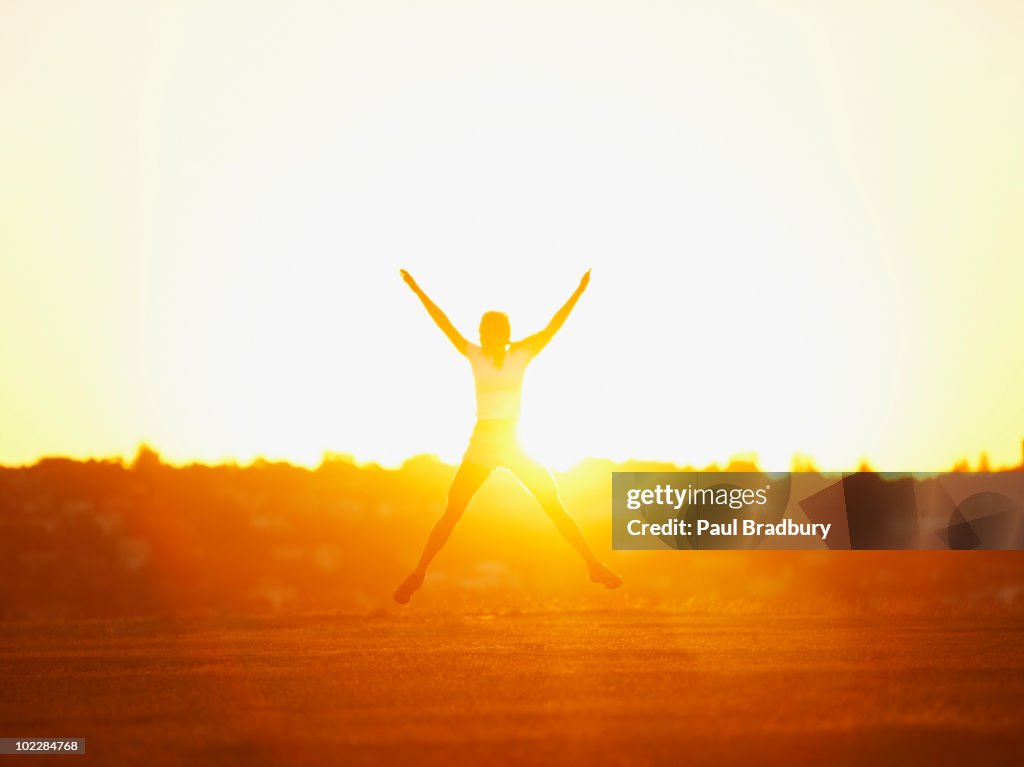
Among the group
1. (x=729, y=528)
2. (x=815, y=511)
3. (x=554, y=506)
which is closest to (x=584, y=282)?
(x=554, y=506)

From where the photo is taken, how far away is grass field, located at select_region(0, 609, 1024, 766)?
10.1 meters

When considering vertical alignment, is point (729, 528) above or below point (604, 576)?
above

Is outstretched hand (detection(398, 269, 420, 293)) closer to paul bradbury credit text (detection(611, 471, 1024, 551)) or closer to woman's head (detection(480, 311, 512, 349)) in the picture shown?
woman's head (detection(480, 311, 512, 349))

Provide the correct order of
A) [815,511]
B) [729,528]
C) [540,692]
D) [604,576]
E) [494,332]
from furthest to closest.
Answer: [815,511]
[729,528]
[604,576]
[494,332]
[540,692]

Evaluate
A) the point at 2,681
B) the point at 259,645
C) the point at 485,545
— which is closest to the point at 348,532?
the point at 485,545

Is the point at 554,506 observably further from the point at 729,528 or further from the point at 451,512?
the point at 729,528

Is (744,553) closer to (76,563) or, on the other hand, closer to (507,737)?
(76,563)

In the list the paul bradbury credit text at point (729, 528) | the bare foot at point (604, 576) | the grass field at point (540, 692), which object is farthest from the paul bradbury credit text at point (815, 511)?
the bare foot at point (604, 576)

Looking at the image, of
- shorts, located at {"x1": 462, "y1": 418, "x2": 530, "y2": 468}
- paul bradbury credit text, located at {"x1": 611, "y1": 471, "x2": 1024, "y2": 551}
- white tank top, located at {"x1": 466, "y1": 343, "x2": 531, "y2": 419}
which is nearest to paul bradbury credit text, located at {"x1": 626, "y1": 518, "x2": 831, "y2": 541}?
paul bradbury credit text, located at {"x1": 611, "y1": 471, "x2": 1024, "y2": 551}

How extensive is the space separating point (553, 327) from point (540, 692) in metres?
4.01

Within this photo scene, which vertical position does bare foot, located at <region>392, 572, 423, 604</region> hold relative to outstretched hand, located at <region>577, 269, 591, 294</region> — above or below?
below

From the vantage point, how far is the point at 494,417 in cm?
1541

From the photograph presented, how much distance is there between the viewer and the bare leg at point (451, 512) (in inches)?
611

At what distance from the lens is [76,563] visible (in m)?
43.8
